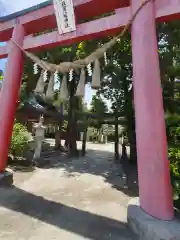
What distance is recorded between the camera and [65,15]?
14.0ft

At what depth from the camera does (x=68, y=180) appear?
22.8 ft

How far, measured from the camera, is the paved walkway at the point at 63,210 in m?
3.11

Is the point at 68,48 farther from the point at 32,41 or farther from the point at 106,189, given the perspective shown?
the point at 106,189

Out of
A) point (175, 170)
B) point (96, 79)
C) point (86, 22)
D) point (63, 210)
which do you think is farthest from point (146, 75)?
point (63, 210)

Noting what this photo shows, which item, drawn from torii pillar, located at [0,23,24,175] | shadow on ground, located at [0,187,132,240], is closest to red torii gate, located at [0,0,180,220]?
shadow on ground, located at [0,187,132,240]

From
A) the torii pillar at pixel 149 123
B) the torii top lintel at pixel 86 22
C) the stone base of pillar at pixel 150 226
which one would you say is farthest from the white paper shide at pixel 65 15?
the stone base of pillar at pixel 150 226

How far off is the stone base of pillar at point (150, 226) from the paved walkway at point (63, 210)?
21 cm

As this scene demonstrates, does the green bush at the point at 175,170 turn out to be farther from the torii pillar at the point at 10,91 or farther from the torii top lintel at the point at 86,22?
the torii pillar at the point at 10,91

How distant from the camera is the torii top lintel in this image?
11.5 feet

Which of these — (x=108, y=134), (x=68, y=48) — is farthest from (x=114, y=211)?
(x=108, y=134)

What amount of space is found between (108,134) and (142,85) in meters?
25.2

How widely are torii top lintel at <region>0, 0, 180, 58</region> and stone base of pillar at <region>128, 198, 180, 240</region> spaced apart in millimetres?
3303

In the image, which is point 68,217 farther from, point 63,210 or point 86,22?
point 86,22

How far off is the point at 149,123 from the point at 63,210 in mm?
2476
